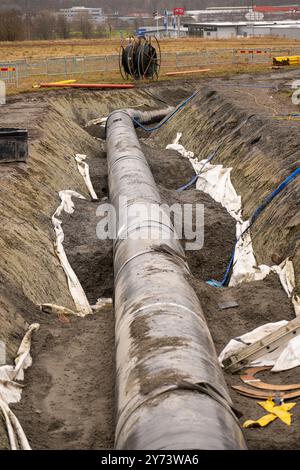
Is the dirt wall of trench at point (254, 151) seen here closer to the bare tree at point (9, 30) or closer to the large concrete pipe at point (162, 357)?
the large concrete pipe at point (162, 357)

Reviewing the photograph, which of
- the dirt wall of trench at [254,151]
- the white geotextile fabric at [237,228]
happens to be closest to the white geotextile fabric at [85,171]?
the white geotextile fabric at [237,228]

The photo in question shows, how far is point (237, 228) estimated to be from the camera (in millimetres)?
16594

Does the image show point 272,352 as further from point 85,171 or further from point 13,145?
point 85,171

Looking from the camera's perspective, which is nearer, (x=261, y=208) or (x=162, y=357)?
(x=162, y=357)

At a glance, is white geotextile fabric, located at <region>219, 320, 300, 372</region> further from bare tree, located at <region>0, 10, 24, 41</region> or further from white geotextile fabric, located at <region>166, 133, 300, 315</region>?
bare tree, located at <region>0, 10, 24, 41</region>

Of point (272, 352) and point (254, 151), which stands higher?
point (254, 151)

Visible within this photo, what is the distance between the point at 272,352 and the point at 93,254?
5732 millimetres

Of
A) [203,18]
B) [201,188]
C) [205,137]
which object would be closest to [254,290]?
[201,188]

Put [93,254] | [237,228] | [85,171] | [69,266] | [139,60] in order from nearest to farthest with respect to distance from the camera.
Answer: [69,266]
[93,254]
[237,228]
[85,171]
[139,60]

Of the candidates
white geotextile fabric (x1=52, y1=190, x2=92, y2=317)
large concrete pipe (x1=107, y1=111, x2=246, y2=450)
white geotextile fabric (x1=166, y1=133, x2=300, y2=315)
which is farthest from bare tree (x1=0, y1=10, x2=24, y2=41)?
large concrete pipe (x1=107, y1=111, x2=246, y2=450)

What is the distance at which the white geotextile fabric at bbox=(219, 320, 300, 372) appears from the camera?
999 cm

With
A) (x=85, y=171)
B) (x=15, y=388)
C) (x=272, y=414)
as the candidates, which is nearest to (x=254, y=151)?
(x=85, y=171)

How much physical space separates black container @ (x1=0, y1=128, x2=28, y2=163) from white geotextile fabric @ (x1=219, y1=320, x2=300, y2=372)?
27.7 feet
